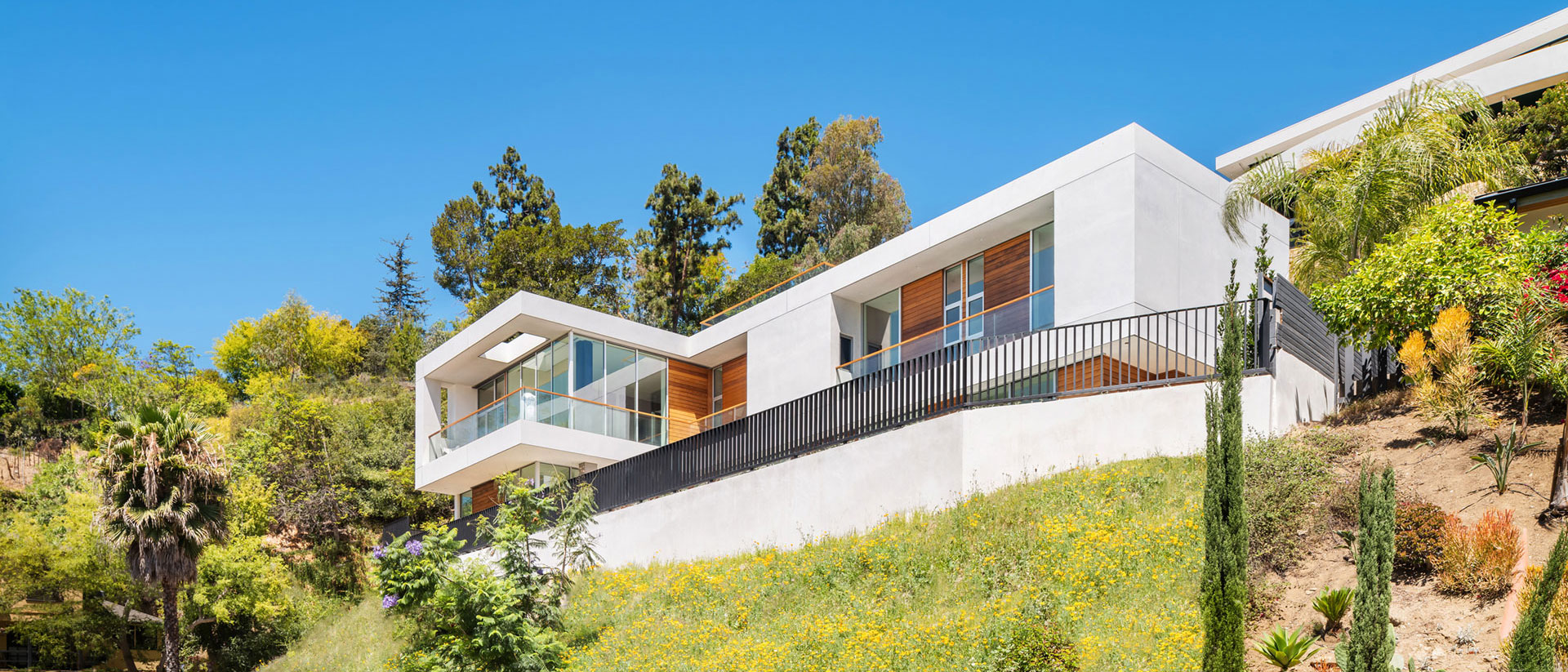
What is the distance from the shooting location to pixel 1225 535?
8648mm

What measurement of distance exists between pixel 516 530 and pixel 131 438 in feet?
32.9

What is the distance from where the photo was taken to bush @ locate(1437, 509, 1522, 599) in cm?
977

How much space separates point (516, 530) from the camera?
53.2ft

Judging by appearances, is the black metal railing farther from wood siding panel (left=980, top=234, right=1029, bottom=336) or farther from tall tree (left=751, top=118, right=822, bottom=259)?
tall tree (left=751, top=118, right=822, bottom=259)

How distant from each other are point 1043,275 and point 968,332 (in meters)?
1.92

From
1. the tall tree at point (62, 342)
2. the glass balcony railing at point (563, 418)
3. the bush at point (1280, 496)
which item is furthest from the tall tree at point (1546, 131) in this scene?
the tall tree at point (62, 342)

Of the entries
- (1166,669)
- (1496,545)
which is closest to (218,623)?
(1166,669)

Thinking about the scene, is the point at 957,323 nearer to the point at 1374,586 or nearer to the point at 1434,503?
the point at 1434,503

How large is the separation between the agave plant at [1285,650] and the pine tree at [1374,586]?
1.34 meters

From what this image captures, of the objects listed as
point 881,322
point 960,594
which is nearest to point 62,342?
point 881,322

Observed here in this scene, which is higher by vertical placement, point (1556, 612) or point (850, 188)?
point (850, 188)

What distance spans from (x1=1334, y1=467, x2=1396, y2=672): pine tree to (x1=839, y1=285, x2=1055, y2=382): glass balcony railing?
32.3 ft

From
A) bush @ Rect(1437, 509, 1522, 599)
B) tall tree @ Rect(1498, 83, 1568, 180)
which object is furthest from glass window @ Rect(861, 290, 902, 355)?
tall tree @ Rect(1498, 83, 1568, 180)

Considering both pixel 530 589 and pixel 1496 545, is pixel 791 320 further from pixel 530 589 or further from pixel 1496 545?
pixel 1496 545
